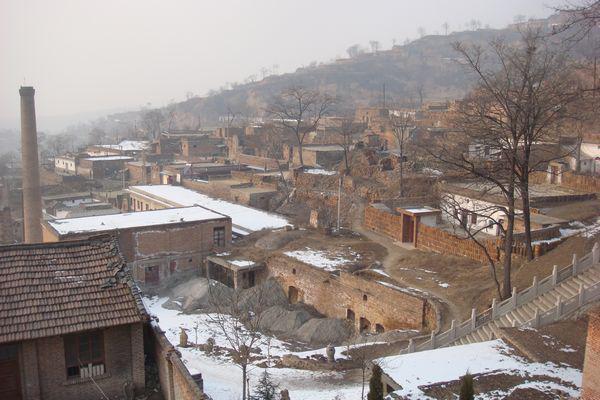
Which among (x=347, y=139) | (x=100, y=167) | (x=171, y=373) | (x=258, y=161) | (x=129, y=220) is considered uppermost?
(x=347, y=139)

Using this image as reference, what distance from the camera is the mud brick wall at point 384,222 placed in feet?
103

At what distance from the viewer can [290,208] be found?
43812mm

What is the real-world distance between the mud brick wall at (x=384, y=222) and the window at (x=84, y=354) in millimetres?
20654

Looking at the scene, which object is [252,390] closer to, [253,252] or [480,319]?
[480,319]

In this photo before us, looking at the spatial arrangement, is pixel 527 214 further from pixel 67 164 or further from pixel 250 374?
pixel 67 164

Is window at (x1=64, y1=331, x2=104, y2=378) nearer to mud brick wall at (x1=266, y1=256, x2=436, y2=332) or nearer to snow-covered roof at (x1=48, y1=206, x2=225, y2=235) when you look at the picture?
mud brick wall at (x1=266, y1=256, x2=436, y2=332)

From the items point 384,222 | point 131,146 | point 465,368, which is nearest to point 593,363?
point 465,368

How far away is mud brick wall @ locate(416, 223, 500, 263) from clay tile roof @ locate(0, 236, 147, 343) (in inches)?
652

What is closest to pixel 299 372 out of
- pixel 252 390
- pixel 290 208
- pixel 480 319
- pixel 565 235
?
pixel 252 390

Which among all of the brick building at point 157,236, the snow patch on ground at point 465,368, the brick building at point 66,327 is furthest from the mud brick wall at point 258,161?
the brick building at point 66,327

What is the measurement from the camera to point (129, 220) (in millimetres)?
34125

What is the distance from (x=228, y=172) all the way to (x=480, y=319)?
40.2 metres

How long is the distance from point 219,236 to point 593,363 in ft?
83.8

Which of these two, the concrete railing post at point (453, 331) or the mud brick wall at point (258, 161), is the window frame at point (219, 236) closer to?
the concrete railing post at point (453, 331)
